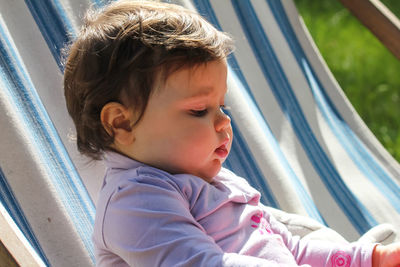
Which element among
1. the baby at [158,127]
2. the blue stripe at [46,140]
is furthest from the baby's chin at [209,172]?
the blue stripe at [46,140]

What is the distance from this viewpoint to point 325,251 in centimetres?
153

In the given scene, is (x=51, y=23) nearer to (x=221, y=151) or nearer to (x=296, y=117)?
(x=221, y=151)

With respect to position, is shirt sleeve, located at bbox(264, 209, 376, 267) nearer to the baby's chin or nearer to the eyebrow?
the baby's chin

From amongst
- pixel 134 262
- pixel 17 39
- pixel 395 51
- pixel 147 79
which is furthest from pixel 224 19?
pixel 134 262

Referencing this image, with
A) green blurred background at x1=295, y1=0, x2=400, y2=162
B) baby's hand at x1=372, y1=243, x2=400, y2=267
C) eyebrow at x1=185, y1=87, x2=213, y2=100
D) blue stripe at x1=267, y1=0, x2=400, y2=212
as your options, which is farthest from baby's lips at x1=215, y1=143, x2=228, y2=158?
green blurred background at x1=295, y1=0, x2=400, y2=162

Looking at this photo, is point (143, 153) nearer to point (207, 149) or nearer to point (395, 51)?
point (207, 149)

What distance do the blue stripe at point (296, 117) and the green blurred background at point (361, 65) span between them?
108cm

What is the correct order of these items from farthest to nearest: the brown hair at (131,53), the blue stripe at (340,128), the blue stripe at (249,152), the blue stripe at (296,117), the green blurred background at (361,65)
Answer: the green blurred background at (361,65), the blue stripe at (340,128), the blue stripe at (296,117), the blue stripe at (249,152), the brown hair at (131,53)

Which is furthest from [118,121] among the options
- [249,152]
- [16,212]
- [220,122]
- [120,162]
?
[249,152]

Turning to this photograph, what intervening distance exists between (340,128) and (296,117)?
8.0 inches

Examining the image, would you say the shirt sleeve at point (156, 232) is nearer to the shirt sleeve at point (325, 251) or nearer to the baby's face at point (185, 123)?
the baby's face at point (185, 123)

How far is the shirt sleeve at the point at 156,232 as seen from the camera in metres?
1.20

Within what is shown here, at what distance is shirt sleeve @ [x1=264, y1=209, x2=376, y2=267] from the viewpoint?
1.50 m

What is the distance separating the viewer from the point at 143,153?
54.8 inches
